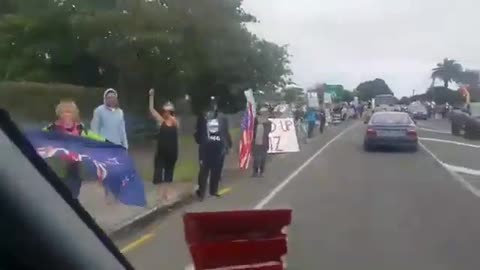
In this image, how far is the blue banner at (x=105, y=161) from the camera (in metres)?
8.67

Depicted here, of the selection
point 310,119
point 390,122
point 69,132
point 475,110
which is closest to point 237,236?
point 69,132

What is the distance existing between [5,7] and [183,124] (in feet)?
29.8

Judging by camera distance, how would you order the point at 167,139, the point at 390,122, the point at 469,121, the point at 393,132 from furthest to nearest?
the point at 469,121 → the point at 393,132 → the point at 390,122 → the point at 167,139

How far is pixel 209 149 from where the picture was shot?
1697cm

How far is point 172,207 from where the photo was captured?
50.5ft

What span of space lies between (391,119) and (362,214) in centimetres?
1950

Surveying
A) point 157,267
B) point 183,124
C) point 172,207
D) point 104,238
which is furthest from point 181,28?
point 104,238

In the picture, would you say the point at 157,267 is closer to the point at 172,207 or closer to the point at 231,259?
the point at 231,259

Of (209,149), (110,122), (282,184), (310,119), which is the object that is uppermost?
(110,122)

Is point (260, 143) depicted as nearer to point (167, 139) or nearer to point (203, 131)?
point (203, 131)

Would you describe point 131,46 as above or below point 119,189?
above

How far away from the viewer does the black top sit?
1555 centimetres

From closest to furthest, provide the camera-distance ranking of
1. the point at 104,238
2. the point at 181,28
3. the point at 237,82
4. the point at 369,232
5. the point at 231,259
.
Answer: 1. the point at 104,238
2. the point at 231,259
3. the point at 369,232
4. the point at 181,28
5. the point at 237,82

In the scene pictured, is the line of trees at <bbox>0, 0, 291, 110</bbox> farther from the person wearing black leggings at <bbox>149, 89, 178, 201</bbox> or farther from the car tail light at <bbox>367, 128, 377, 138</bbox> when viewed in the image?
the person wearing black leggings at <bbox>149, 89, 178, 201</bbox>
